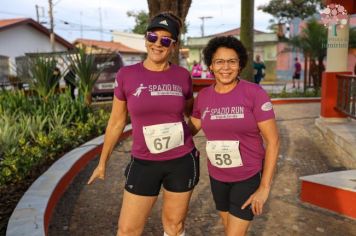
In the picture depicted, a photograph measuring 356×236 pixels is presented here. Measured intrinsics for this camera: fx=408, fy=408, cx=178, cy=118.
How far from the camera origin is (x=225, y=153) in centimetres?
251

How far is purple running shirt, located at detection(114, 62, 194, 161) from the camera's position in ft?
8.40

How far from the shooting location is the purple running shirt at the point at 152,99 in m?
2.56

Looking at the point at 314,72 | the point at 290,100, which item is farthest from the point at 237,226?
the point at 314,72

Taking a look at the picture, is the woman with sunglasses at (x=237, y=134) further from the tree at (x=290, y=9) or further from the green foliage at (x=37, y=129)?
the tree at (x=290, y=9)

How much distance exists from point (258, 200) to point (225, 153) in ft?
1.11

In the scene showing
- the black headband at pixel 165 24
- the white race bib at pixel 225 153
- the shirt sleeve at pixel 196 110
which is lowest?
the white race bib at pixel 225 153

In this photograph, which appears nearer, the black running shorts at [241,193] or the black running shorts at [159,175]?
the black running shorts at [241,193]

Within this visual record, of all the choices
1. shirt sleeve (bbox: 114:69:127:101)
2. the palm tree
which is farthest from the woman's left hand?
the palm tree

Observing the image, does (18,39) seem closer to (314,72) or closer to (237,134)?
(314,72)

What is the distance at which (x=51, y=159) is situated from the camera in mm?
5617

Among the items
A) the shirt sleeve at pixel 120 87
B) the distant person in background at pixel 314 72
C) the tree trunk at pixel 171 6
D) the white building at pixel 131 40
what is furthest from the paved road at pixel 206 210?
the white building at pixel 131 40

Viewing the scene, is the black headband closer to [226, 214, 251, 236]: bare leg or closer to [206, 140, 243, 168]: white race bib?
[206, 140, 243, 168]: white race bib

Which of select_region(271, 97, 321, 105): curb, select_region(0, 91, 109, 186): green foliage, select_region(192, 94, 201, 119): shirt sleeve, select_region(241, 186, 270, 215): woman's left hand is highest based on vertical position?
select_region(192, 94, 201, 119): shirt sleeve

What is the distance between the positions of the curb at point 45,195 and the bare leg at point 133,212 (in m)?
0.76
